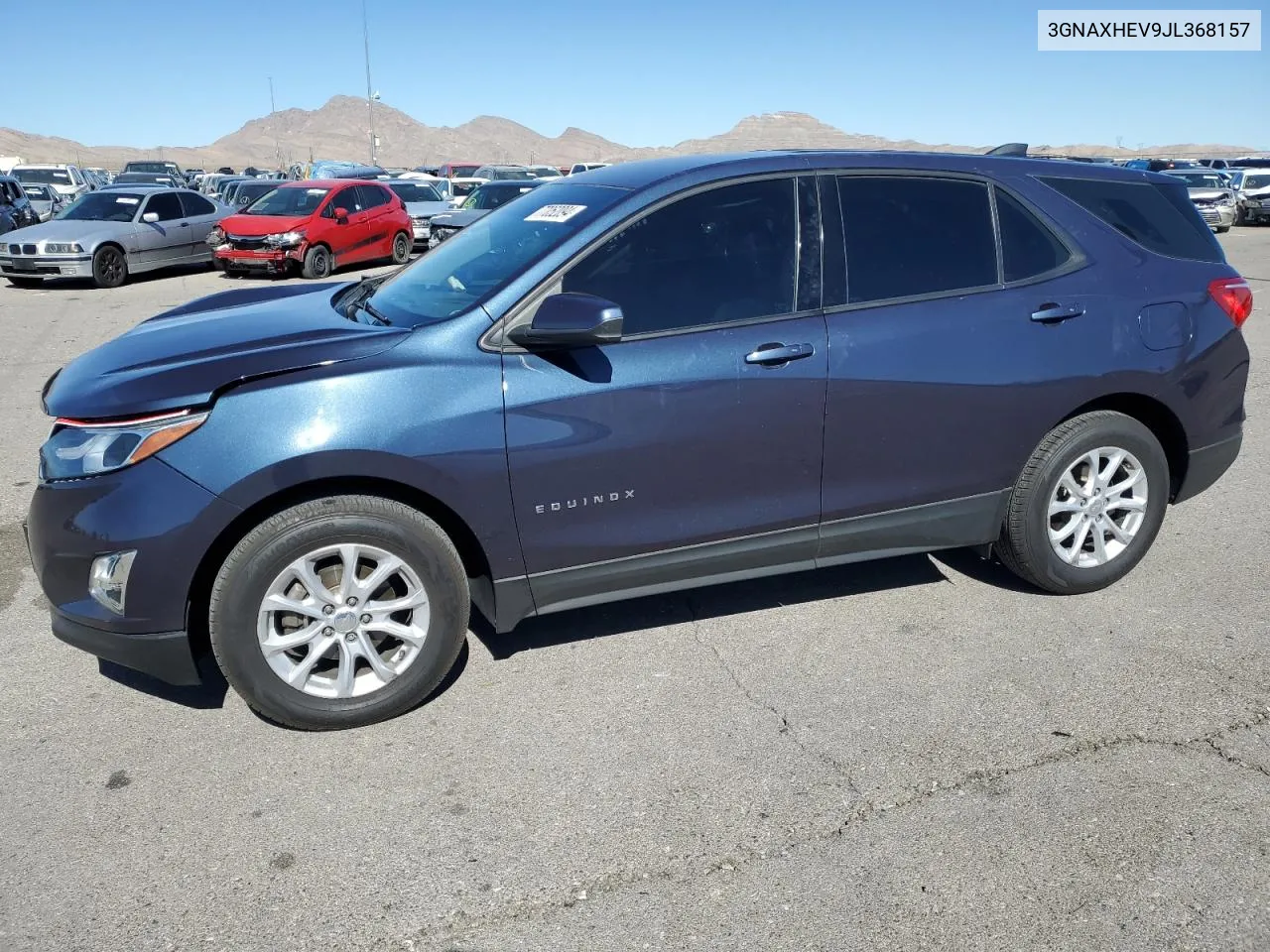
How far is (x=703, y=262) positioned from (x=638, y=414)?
0.65 m

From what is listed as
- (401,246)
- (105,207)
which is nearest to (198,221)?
(105,207)

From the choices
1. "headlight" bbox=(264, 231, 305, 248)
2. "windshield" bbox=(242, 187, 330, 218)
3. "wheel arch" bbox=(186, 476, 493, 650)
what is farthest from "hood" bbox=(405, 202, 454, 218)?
"wheel arch" bbox=(186, 476, 493, 650)

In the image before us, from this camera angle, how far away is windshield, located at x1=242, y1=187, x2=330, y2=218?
1822 cm

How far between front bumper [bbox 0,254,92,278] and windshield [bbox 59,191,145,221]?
4.23 ft

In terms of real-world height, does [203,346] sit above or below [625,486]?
above

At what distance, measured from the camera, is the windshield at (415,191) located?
929 inches

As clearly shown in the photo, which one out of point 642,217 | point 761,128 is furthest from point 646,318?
point 761,128

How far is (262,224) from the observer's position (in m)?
17.6

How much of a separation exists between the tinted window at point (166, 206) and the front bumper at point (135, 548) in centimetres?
1681

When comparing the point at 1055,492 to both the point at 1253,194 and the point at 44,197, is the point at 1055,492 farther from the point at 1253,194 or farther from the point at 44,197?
the point at 1253,194

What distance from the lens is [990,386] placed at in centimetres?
414

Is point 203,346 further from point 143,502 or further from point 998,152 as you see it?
point 998,152

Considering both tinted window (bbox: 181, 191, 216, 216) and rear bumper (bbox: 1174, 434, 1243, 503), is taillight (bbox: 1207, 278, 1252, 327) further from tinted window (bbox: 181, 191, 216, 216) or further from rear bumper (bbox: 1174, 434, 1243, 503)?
tinted window (bbox: 181, 191, 216, 216)

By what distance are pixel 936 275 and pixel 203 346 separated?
2.74m
